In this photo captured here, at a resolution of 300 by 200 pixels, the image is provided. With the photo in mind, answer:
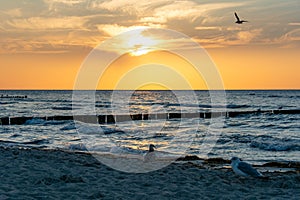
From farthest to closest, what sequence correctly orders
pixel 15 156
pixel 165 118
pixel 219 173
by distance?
1. pixel 165 118
2. pixel 15 156
3. pixel 219 173

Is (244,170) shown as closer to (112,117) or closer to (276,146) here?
(276,146)

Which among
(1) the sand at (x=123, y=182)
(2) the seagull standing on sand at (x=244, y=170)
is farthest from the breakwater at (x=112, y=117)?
(2) the seagull standing on sand at (x=244, y=170)

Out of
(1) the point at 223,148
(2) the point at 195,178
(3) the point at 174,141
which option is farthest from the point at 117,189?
(3) the point at 174,141

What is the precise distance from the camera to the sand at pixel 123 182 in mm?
8508

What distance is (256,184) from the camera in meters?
10.2

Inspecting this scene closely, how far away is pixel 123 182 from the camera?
9.86 metres

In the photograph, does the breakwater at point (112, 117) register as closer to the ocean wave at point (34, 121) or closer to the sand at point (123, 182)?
the ocean wave at point (34, 121)

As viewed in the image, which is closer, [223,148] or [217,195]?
[217,195]

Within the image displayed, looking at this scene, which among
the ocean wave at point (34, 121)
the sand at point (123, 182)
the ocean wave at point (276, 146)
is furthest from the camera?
the ocean wave at point (34, 121)

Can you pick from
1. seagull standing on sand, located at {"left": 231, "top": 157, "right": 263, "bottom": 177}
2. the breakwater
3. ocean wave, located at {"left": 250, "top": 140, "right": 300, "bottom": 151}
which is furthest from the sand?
the breakwater

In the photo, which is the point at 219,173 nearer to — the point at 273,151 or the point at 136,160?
the point at 136,160

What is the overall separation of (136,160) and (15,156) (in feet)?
14.0

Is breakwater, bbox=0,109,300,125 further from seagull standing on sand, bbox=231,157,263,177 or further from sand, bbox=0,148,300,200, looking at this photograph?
seagull standing on sand, bbox=231,157,263,177

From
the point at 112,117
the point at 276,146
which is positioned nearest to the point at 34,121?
the point at 112,117
